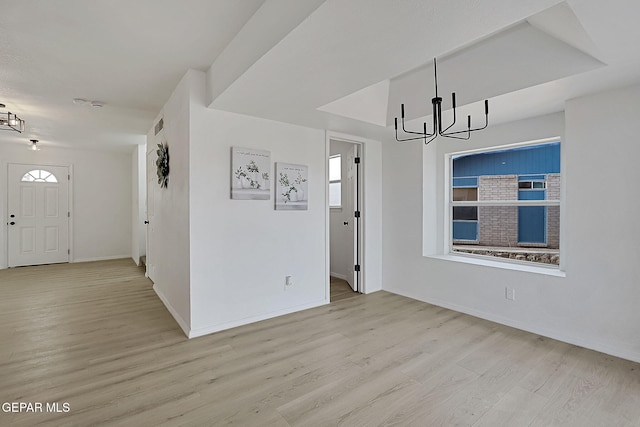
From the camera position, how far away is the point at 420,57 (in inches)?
78.1

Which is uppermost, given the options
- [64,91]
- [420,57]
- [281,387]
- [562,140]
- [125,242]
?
[64,91]

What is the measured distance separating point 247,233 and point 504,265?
2934 mm

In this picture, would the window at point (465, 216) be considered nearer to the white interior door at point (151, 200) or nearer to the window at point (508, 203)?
the window at point (508, 203)

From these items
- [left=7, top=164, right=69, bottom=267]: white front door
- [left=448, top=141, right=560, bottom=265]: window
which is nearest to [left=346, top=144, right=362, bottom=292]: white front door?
[left=448, top=141, right=560, bottom=265]: window

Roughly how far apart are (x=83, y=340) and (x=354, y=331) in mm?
2614

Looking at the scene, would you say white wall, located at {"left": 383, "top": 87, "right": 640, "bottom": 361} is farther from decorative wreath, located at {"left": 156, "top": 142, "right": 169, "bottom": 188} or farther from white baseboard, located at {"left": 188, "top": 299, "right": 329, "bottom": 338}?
decorative wreath, located at {"left": 156, "top": 142, "right": 169, "bottom": 188}

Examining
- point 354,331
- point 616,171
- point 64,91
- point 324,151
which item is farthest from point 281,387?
point 64,91

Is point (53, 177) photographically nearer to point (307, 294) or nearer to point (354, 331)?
point (307, 294)

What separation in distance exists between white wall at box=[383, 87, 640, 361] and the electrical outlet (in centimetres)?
4

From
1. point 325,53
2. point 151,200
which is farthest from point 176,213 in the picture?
point 325,53

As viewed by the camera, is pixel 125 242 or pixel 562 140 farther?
pixel 125 242

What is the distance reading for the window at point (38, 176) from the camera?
6.50 meters

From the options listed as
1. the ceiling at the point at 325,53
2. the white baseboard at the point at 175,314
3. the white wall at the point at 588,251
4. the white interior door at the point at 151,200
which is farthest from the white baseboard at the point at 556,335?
the white interior door at the point at 151,200

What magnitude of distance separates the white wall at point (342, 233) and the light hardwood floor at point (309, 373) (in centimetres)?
177
